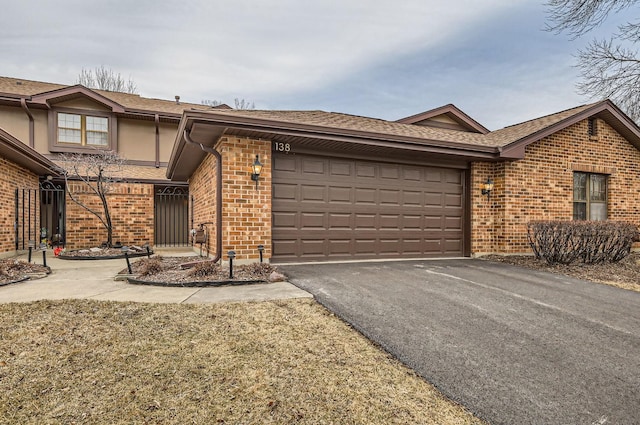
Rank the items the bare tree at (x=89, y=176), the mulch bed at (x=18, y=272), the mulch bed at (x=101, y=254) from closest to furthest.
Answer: the mulch bed at (x=18, y=272), the mulch bed at (x=101, y=254), the bare tree at (x=89, y=176)

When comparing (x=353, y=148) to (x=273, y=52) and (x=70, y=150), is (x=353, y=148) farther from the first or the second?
(x=70, y=150)

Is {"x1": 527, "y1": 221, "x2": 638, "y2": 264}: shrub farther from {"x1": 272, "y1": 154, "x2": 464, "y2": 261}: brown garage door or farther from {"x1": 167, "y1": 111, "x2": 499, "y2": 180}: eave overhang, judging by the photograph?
{"x1": 167, "y1": 111, "x2": 499, "y2": 180}: eave overhang

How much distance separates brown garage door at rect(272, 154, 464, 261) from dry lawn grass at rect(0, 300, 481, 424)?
361 centimetres

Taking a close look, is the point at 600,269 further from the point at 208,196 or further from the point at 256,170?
the point at 208,196

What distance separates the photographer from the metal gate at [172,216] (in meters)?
12.9

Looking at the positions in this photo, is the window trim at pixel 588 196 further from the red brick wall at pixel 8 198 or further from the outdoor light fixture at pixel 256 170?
the red brick wall at pixel 8 198

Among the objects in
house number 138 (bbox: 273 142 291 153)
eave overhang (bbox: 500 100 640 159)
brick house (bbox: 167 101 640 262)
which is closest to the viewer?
brick house (bbox: 167 101 640 262)

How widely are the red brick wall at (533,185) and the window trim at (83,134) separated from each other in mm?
12998

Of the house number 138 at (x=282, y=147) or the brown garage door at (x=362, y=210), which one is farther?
the brown garage door at (x=362, y=210)

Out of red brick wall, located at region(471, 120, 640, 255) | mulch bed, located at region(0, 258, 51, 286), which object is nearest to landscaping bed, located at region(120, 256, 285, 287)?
mulch bed, located at region(0, 258, 51, 286)

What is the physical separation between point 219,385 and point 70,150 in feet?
45.8

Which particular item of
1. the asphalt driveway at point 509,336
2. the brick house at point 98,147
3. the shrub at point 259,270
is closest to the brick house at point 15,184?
the brick house at point 98,147

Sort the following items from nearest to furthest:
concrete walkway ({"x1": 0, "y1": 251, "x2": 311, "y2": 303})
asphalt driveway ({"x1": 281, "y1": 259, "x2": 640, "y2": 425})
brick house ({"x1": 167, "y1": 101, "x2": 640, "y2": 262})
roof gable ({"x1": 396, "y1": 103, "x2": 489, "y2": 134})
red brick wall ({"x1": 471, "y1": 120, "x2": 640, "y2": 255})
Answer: asphalt driveway ({"x1": 281, "y1": 259, "x2": 640, "y2": 425}), concrete walkway ({"x1": 0, "y1": 251, "x2": 311, "y2": 303}), brick house ({"x1": 167, "y1": 101, "x2": 640, "y2": 262}), red brick wall ({"x1": 471, "y1": 120, "x2": 640, "y2": 255}), roof gable ({"x1": 396, "y1": 103, "x2": 489, "y2": 134})

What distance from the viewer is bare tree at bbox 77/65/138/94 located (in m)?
24.8
